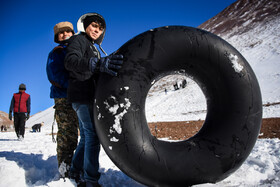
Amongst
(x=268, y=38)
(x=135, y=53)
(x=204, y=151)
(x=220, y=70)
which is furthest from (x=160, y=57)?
(x=268, y=38)

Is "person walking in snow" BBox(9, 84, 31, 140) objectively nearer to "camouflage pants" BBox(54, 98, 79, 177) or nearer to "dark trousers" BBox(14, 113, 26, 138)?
"dark trousers" BBox(14, 113, 26, 138)

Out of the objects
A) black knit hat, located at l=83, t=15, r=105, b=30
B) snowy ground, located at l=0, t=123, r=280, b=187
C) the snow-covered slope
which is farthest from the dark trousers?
the snow-covered slope

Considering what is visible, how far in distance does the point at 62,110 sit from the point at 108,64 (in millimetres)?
1013

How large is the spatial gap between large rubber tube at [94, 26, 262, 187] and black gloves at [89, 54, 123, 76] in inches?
1.9

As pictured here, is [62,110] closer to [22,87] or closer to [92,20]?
[92,20]

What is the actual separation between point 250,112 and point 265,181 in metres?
0.63

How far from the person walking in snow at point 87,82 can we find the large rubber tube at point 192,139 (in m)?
0.11

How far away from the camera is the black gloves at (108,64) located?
116 centimetres

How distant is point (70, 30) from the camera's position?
6.75ft

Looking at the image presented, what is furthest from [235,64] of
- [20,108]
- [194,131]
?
[20,108]

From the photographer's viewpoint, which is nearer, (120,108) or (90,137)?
(120,108)

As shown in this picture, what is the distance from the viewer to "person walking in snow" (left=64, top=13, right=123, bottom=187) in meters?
1.18

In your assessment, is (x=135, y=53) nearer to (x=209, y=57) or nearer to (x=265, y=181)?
(x=209, y=57)

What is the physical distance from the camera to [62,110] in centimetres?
184
